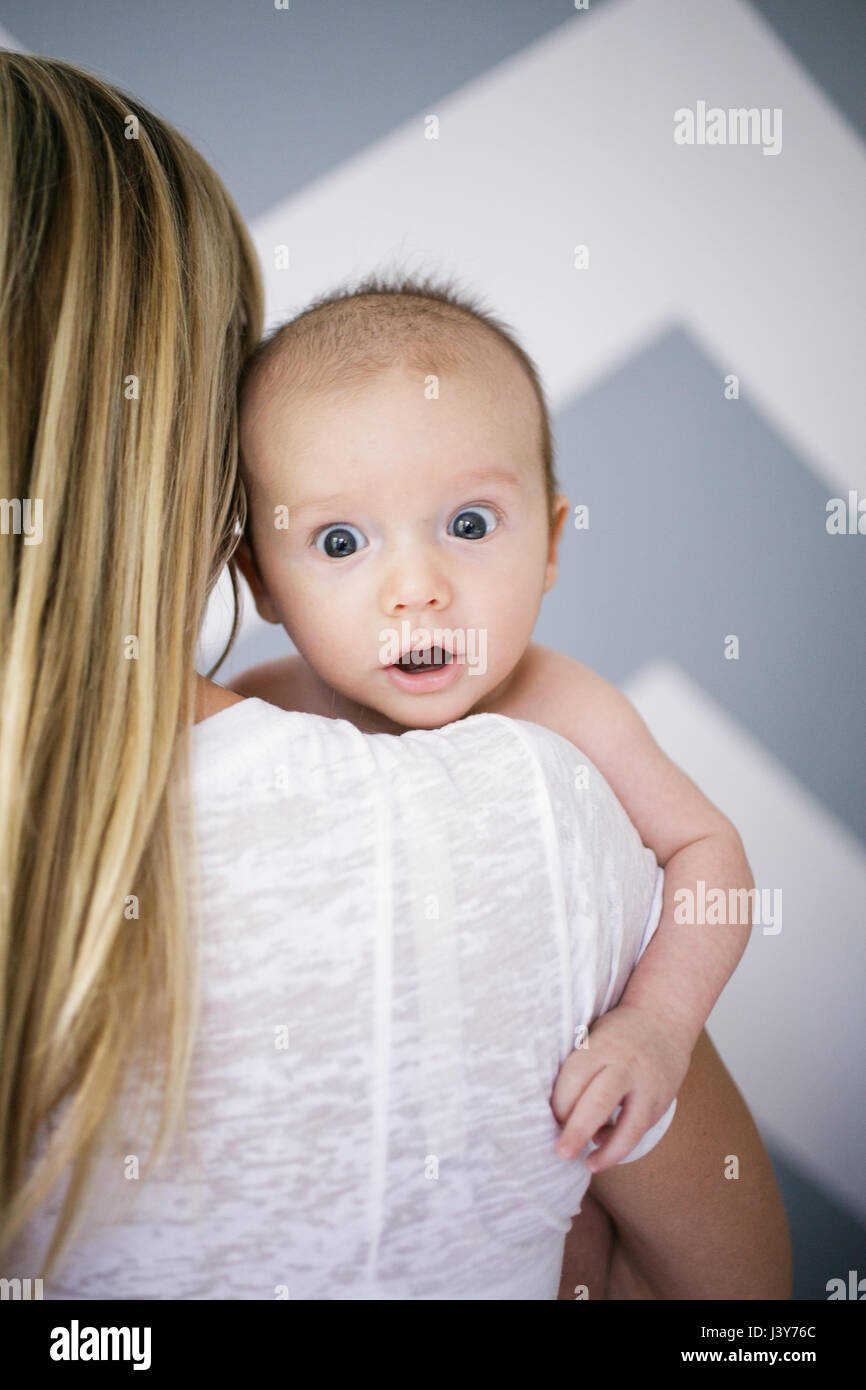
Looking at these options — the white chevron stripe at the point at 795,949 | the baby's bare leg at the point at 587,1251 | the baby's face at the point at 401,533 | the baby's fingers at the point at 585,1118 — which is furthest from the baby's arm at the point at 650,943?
the white chevron stripe at the point at 795,949

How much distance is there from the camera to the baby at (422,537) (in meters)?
0.92

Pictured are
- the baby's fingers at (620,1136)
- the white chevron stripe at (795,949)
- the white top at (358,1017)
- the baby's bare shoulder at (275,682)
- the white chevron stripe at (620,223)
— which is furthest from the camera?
the white chevron stripe at (795,949)

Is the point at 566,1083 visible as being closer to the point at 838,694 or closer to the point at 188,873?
the point at 188,873

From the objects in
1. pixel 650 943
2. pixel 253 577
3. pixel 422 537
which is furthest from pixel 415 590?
pixel 650 943

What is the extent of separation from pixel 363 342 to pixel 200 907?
0.58 metres

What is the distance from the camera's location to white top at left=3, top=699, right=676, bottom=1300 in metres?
0.64

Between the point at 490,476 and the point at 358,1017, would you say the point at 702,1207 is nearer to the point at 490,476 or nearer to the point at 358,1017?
the point at 358,1017

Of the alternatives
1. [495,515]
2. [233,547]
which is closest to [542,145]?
[495,515]

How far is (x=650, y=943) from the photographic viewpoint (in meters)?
0.85

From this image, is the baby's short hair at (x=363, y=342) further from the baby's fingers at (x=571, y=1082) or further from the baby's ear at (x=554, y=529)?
the baby's fingers at (x=571, y=1082)

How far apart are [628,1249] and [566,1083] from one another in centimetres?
41

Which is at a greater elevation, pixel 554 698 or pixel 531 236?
pixel 531 236

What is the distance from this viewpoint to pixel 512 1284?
29.8 inches

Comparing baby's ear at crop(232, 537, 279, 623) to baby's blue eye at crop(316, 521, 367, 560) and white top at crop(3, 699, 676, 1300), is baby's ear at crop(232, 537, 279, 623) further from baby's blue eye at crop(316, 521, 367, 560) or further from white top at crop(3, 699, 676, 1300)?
white top at crop(3, 699, 676, 1300)
